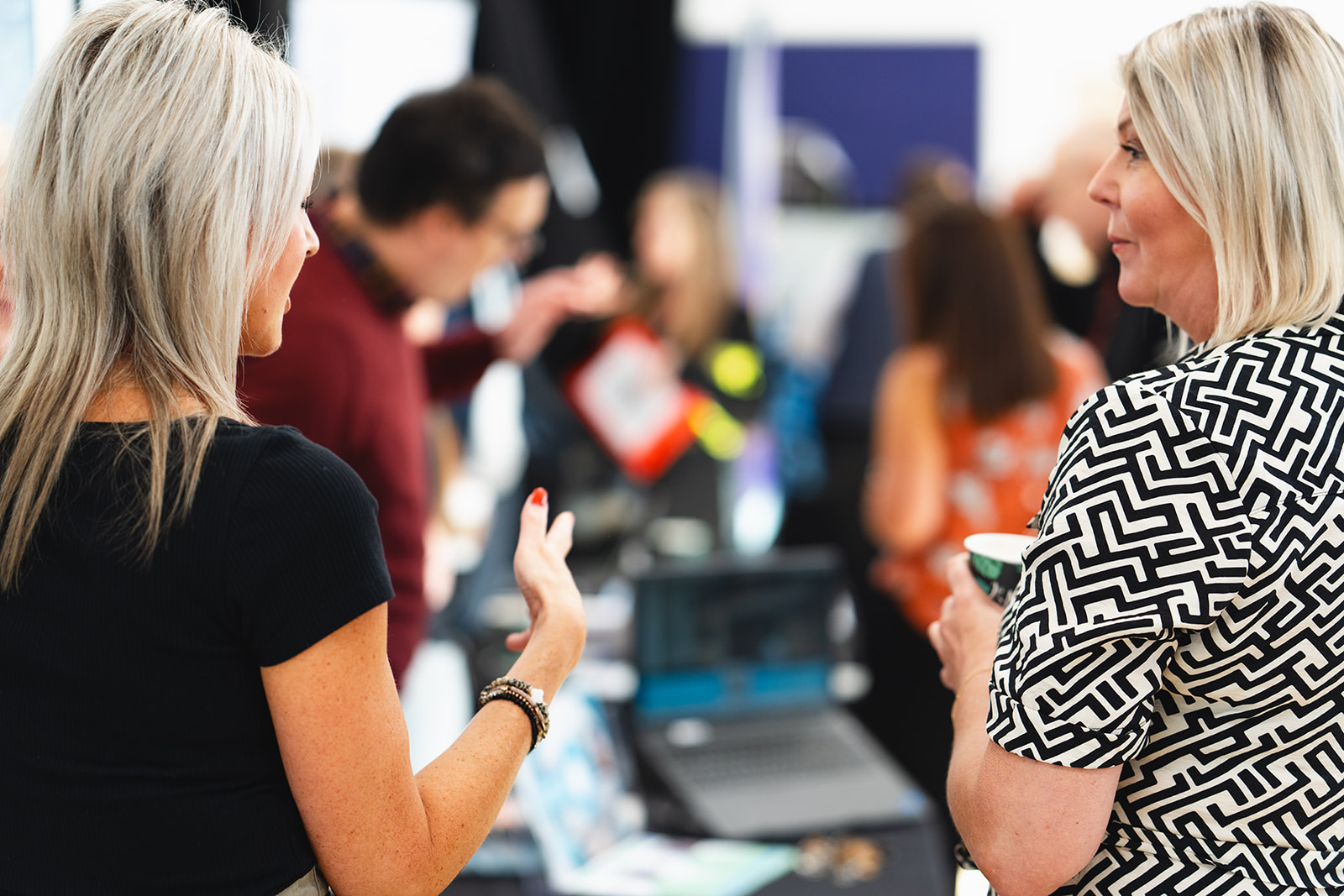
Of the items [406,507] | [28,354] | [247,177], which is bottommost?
[406,507]

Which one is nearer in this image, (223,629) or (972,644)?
(223,629)

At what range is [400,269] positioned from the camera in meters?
1.75

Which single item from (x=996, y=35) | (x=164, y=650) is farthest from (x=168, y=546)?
(x=996, y=35)

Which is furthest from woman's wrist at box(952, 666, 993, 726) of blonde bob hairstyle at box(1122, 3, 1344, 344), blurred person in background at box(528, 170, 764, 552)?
blurred person in background at box(528, 170, 764, 552)

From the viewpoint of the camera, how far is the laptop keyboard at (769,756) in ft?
5.87

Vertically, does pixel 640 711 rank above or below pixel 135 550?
below

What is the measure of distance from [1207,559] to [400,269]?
1.30 metres

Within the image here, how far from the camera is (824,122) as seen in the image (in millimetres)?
6445

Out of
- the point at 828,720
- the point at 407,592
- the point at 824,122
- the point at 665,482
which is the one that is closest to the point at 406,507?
the point at 407,592

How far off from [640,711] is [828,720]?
34 centimetres

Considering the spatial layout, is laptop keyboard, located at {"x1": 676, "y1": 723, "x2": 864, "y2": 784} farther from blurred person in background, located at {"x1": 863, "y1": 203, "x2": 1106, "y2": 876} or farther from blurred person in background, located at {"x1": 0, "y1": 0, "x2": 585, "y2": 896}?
blurred person in background, located at {"x1": 0, "y1": 0, "x2": 585, "y2": 896}

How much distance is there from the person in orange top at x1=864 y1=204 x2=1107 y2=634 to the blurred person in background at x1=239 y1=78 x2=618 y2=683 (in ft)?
3.33

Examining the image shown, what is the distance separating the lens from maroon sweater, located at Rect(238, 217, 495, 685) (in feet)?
4.99

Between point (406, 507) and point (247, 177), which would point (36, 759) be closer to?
point (247, 177)
